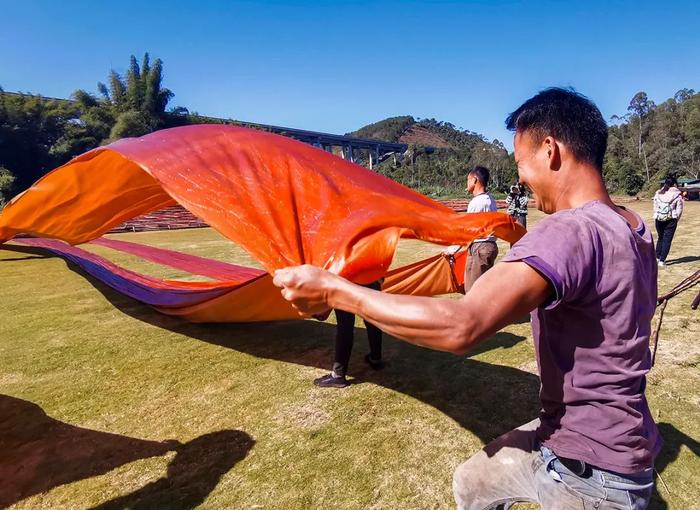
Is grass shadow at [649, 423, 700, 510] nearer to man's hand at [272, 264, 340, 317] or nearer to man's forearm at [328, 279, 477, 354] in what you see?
man's forearm at [328, 279, 477, 354]

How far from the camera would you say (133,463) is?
255 cm

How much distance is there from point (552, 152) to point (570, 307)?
41 cm

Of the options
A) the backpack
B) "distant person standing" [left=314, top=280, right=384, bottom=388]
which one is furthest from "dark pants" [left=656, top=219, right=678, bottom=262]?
"distant person standing" [left=314, top=280, right=384, bottom=388]

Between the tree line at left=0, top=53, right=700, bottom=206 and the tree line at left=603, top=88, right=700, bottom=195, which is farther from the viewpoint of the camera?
the tree line at left=603, top=88, right=700, bottom=195

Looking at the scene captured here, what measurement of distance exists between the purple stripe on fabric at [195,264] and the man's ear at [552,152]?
11.4 feet

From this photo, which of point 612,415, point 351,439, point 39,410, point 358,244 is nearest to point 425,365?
point 351,439

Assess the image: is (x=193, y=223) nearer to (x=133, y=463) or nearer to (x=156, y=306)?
(x=156, y=306)

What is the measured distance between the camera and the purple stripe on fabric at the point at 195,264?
19.2 feet

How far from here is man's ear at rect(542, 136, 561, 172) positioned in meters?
1.14

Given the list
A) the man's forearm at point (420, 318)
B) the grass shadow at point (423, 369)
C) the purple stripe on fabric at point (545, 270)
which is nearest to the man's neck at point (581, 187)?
the purple stripe on fabric at point (545, 270)

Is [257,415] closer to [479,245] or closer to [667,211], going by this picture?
[479,245]

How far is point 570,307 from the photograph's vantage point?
107 cm

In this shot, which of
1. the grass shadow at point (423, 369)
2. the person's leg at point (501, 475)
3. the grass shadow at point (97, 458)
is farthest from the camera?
the grass shadow at point (423, 369)

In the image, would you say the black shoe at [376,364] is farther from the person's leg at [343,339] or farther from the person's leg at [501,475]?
the person's leg at [501,475]
